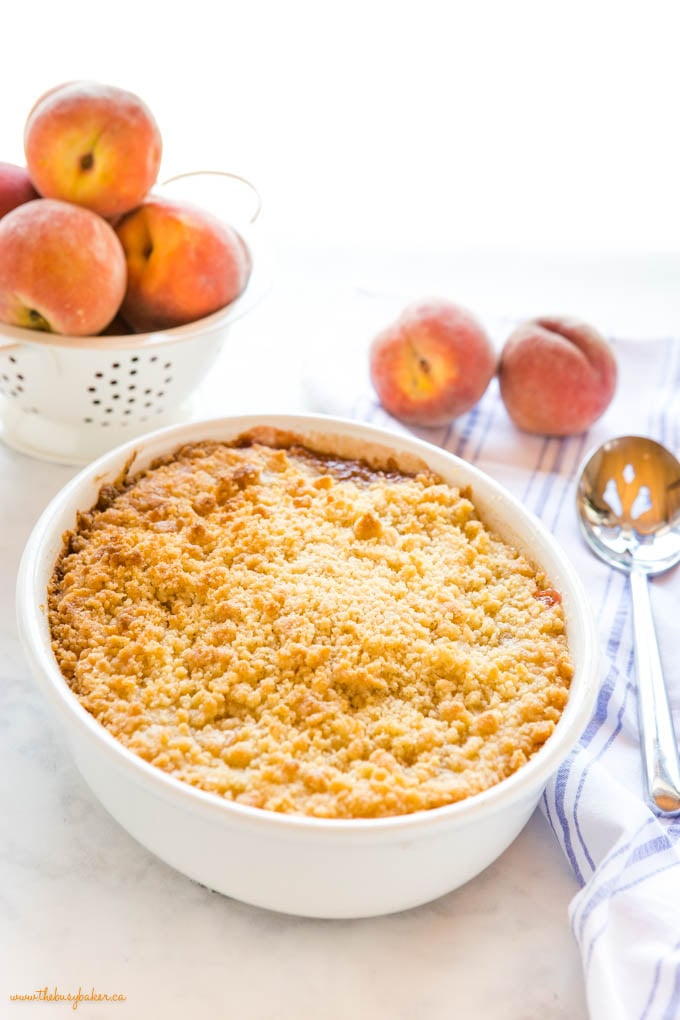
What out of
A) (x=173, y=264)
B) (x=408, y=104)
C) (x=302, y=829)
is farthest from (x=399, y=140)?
(x=302, y=829)

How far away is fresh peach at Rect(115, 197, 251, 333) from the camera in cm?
129

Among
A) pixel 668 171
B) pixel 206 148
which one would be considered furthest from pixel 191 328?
pixel 668 171

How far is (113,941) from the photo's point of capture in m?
0.86

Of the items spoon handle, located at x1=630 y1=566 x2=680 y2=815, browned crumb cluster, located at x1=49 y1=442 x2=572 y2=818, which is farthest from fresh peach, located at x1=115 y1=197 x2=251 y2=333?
spoon handle, located at x1=630 y1=566 x2=680 y2=815

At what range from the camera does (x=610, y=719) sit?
3.53 ft

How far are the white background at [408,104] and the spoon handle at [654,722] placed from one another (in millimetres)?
1122

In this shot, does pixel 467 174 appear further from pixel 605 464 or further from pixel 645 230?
pixel 605 464

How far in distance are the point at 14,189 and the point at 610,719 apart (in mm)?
994

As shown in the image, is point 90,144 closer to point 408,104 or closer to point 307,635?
point 307,635

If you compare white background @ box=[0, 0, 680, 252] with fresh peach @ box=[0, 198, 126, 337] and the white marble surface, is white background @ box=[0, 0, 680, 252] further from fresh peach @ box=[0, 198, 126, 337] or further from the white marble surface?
the white marble surface

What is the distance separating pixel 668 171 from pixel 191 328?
1.44 meters

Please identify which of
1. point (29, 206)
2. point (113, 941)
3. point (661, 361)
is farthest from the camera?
point (661, 361)

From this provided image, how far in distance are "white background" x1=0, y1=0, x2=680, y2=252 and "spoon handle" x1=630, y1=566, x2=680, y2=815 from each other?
1.12 metres

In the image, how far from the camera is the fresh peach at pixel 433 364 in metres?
1.46
